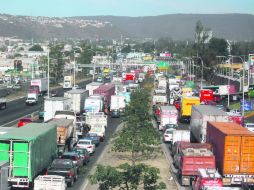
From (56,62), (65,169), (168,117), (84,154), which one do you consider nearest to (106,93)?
(168,117)

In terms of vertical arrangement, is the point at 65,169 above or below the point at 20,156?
below

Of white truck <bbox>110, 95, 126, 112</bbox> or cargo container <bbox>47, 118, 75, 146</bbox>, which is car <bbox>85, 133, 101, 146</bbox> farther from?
white truck <bbox>110, 95, 126, 112</bbox>

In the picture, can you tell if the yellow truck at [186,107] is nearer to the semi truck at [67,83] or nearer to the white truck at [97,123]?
the white truck at [97,123]

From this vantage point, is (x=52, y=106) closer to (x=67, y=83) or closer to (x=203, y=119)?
(x=203, y=119)

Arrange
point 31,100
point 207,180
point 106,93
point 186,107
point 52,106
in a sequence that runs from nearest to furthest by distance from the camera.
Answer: point 207,180 < point 52,106 < point 186,107 < point 106,93 < point 31,100

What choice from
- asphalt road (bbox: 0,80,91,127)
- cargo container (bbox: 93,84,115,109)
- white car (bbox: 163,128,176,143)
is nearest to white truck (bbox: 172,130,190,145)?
white car (bbox: 163,128,176,143)

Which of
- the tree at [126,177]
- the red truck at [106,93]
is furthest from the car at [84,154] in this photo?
the red truck at [106,93]
